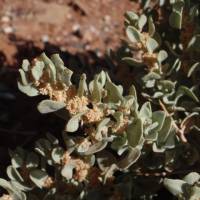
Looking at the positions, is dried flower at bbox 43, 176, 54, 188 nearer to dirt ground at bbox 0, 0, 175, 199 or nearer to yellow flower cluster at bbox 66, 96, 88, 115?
yellow flower cluster at bbox 66, 96, 88, 115

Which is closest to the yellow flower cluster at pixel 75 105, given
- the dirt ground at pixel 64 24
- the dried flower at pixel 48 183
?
the dried flower at pixel 48 183

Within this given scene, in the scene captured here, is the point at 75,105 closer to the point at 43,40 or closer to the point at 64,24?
the point at 43,40

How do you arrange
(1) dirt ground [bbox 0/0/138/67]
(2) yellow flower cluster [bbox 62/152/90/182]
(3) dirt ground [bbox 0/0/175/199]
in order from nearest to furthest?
(2) yellow flower cluster [bbox 62/152/90/182] → (3) dirt ground [bbox 0/0/175/199] → (1) dirt ground [bbox 0/0/138/67]

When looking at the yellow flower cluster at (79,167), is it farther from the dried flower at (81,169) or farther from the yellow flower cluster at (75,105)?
the yellow flower cluster at (75,105)

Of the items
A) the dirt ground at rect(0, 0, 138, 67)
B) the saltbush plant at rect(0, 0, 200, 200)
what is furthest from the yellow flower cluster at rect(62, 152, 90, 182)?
the dirt ground at rect(0, 0, 138, 67)

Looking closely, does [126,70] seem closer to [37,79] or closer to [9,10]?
[37,79]

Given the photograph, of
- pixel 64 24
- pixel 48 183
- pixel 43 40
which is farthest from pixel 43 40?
pixel 48 183

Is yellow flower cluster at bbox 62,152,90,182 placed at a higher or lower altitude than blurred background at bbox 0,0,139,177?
higher

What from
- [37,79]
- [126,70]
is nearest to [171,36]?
[126,70]
